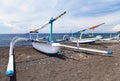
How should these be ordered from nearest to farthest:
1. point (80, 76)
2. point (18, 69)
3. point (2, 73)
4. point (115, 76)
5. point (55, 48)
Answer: point (115, 76), point (80, 76), point (2, 73), point (18, 69), point (55, 48)

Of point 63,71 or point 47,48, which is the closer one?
point 63,71

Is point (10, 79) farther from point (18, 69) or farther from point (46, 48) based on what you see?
point (46, 48)

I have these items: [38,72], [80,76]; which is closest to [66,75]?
[80,76]

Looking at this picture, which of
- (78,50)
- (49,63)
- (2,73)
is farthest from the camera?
(78,50)

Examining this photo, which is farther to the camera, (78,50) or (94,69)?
(78,50)

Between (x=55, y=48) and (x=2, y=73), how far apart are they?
15.9ft

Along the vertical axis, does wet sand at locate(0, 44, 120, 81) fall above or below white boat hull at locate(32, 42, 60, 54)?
below

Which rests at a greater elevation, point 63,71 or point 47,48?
point 47,48

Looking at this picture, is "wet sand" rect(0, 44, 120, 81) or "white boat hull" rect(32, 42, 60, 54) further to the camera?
"white boat hull" rect(32, 42, 60, 54)

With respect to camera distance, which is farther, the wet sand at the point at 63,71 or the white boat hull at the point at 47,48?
the white boat hull at the point at 47,48

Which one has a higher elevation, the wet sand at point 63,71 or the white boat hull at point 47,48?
the white boat hull at point 47,48

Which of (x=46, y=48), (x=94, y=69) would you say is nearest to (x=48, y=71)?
(x=94, y=69)

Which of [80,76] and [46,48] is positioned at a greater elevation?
[46,48]

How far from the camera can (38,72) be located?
9.75m
